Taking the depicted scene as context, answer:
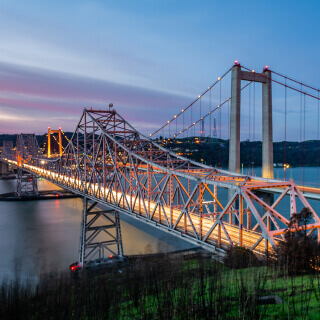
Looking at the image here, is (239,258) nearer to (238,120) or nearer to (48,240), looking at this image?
(238,120)

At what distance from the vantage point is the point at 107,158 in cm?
2920

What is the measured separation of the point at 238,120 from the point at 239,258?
15866 mm

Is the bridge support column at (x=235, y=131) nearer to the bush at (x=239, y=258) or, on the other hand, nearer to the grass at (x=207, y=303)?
the bush at (x=239, y=258)

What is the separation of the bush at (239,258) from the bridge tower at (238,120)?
13413 mm

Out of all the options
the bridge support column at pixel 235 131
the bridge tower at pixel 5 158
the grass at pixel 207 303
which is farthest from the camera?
the bridge tower at pixel 5 158

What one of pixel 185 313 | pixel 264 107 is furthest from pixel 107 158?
pixel 185 313

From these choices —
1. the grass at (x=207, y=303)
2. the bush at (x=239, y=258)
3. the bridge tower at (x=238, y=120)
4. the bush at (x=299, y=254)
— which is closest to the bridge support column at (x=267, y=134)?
the bridge tower at (x=238, y=120)

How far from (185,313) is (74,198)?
57169mm

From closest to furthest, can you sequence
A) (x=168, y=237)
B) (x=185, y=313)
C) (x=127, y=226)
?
(x=185, y=313)
(x=168, y=237)
(x=127, y=226)

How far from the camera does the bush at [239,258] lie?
12.0m

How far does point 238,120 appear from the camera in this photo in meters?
26.1

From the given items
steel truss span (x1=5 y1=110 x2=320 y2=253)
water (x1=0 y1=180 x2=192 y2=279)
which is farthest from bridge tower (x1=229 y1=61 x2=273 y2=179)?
water (x1=0 y1=180 x2=192 y2=279)

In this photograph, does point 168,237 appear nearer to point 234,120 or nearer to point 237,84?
point 234,120

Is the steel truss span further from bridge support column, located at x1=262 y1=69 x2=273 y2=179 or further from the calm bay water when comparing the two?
the calm bay water
